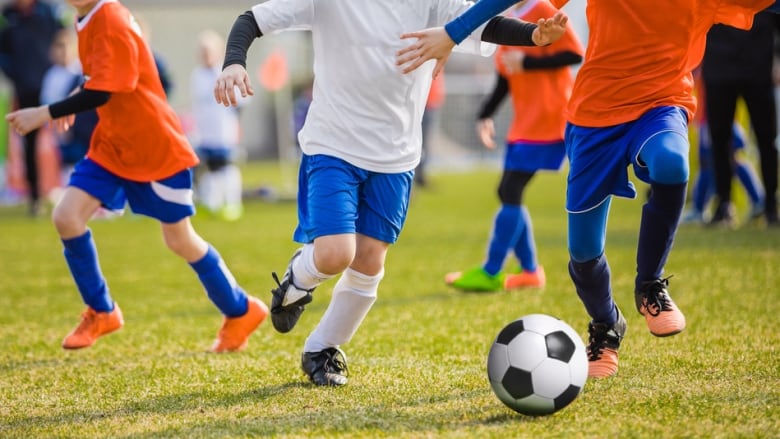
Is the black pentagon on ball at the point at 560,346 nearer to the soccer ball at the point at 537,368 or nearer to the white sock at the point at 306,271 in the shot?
the soccer ball at the point at 537,368

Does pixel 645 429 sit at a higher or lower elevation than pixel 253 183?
higher

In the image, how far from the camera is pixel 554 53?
6113 millimetres

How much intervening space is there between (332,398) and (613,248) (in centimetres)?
508

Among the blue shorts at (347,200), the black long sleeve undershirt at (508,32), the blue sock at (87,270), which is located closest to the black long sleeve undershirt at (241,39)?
the blue shorts at (347,200)

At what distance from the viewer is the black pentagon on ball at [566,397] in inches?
128

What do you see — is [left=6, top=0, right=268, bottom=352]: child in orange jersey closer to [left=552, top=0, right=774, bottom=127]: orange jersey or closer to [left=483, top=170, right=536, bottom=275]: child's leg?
[left=552, top=0, right=774, bottom=127]: orange jersey

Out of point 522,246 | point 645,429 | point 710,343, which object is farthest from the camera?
point 522,246

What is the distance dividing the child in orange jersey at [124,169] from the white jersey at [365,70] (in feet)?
3.50

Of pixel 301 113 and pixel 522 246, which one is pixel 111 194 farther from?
pixel 301 113

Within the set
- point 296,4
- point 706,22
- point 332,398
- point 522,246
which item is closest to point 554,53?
point 522,246

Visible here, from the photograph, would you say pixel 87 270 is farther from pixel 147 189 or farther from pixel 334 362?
pixel 334 362

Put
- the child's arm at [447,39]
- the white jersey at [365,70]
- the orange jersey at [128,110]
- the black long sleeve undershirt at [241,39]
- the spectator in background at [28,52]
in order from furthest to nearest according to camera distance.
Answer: the spectator in background at [28,52] < the orange jersey at [128,110] < the white jersey at [365,70] < the black long sleeve undershirt at [241,39] < the child's arm at [447,39]

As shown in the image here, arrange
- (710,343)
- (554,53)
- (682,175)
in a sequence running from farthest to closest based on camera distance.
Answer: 1. (554,53)
2. (710,343)
3. (682,175)

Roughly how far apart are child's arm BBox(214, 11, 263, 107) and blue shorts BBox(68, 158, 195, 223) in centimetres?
115
